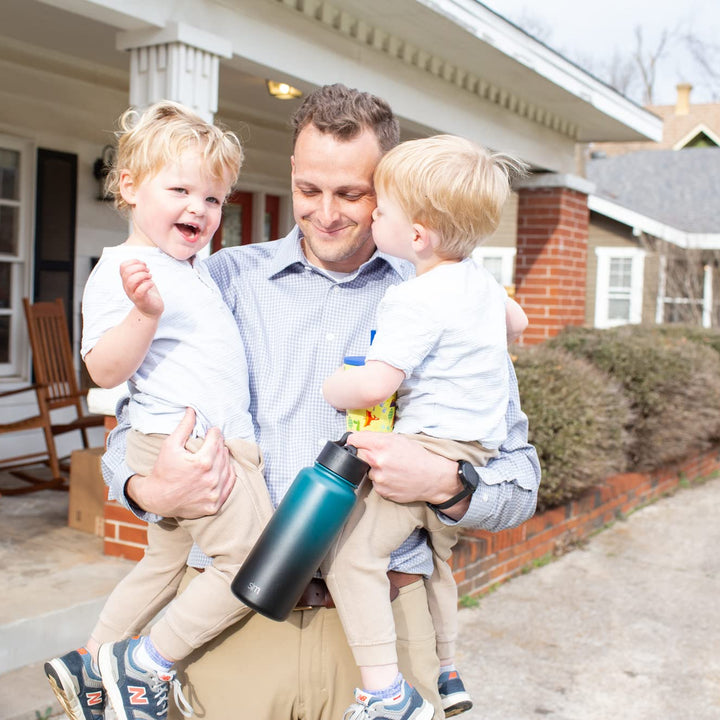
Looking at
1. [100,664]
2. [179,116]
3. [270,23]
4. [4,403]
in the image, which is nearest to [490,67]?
[270,23]

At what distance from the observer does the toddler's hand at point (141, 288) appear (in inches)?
66.3

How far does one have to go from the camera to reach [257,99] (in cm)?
759

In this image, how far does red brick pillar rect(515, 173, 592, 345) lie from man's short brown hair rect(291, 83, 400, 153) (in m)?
7.38

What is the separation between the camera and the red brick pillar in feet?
30.3

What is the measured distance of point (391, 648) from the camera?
6.21 ft

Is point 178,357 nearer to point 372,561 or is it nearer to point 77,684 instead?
point 372,561

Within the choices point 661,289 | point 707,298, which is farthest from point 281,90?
point 707,298

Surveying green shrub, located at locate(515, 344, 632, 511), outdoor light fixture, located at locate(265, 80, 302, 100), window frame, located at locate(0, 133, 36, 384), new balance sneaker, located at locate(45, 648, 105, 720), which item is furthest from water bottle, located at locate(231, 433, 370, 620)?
window frame, located at locate(0, 133, 36, 384)

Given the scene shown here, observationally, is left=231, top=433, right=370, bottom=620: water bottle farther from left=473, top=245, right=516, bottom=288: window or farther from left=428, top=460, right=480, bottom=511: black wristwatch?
left=473, top=245, right=516, bottom=288: window

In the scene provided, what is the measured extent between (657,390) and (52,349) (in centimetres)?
471

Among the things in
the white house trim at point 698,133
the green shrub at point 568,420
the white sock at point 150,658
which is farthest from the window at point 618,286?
the white sock at point 150,658

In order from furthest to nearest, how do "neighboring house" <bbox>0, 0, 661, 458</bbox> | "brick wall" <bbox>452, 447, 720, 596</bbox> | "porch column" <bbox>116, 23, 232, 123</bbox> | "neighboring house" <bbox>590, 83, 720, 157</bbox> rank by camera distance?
"neighboring house" <bbox>590, 83, 720, 157</bbox> < "brick wall" <bbox>452, 447, 720, 596</bbox> < "neighboring house" <bbox>0, 0, 661, 458</bbox> < "porch column" <bbox>116, 23, 232, 123</bbox>

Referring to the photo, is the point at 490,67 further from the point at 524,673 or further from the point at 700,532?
the point at 524,673

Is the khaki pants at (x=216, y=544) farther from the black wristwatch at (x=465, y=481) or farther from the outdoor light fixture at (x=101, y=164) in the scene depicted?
the outdoor light fixture at (x=101, y=164)
